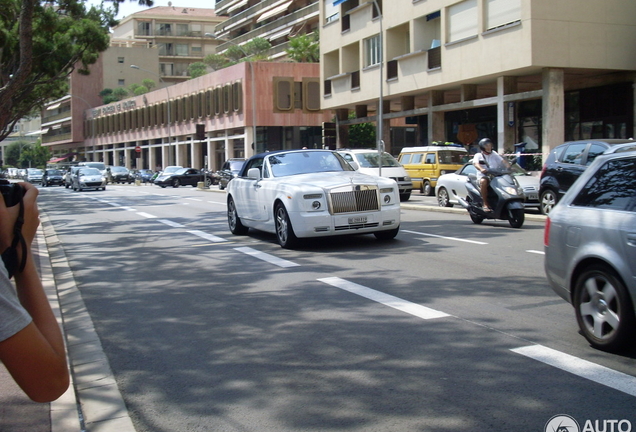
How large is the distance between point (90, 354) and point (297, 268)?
430cm

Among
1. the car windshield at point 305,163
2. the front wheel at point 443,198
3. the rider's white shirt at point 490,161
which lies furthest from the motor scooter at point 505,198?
the front wheel at point 443,198

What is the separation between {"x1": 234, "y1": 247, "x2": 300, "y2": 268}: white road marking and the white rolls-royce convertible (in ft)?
1.82

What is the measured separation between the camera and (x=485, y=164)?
576 inches

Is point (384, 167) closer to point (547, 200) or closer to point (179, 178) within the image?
point (547, 200)

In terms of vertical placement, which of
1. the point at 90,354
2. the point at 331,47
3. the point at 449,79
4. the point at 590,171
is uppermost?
the point at 331,47

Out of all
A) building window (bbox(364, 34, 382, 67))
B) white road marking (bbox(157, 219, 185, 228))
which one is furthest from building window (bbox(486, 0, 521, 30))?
white road marking (bbox(157, 219, 185, 228))

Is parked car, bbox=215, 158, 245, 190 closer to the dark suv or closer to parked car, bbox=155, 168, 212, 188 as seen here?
parked car, bbox=155, 168, 212, 188

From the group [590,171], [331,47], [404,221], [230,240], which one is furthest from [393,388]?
[331,47]

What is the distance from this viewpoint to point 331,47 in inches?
1683

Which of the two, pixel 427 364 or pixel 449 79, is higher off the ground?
pixel 449 79

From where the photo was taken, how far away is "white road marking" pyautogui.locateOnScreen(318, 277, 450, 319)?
682cm

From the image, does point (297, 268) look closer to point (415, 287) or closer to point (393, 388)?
point (415, 287)

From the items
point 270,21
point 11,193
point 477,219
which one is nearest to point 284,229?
point 477,219

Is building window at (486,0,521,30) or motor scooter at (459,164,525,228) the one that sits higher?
building window at (486,0,521,30)
